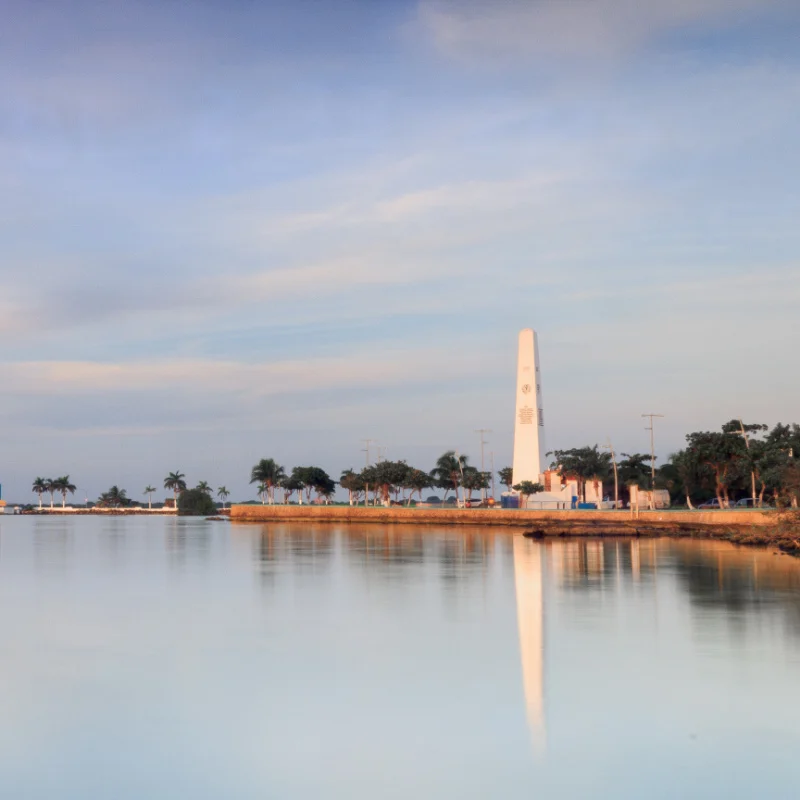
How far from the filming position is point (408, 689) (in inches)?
828

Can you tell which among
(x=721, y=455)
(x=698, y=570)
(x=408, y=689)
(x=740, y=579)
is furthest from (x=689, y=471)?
(x=408, y=689)

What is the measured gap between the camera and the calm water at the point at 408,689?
1498cm

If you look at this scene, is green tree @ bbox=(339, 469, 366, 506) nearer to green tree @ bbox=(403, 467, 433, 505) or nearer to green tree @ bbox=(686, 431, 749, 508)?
green tree @ bbox=(403, 467, 433, 505)

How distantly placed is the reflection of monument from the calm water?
0.09 metres

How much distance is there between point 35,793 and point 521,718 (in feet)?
26.8

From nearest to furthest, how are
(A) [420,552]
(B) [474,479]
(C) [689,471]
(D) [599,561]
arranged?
1. (D) [599,561]
2. (A) [420,552]
3. (C) [689,471]
4. (B) [474,479]

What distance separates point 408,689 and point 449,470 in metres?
122

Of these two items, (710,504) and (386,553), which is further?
(710,504)

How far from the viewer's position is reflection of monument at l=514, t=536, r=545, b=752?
18.3 meters

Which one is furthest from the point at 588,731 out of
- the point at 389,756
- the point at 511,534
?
the point at 511,534

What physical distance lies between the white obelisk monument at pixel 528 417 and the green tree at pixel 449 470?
1374 inches

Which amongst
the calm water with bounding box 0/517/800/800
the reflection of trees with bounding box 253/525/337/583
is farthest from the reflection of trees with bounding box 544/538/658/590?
the reflection of trees with bounding box 253/525/337/583

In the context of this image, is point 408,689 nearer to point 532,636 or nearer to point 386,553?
point 532,636

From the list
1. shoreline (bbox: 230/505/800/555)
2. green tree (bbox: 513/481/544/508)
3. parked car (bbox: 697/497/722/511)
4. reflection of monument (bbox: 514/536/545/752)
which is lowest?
reflection of monument (bbox: 514/536/545/752)
